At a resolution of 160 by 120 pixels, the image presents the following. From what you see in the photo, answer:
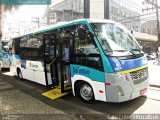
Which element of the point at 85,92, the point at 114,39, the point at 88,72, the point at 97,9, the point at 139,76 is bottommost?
the point at 85,92

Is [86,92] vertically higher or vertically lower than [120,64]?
lower

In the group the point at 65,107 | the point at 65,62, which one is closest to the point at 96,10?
the point at 65,62

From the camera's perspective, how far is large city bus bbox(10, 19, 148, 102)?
5.17 m

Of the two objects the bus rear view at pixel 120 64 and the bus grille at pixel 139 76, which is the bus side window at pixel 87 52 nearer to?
the bus rear view at pixel 120 64

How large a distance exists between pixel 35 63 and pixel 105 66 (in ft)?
14.7

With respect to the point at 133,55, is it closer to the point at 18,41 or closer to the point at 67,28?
the point at 67,28

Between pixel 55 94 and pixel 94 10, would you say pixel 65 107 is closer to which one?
pixel 55 94

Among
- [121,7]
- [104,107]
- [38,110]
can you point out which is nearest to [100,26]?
[104,107]

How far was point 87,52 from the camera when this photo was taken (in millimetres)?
5758

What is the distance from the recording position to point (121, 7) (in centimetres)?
4522

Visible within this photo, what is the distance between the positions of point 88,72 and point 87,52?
1.98ft

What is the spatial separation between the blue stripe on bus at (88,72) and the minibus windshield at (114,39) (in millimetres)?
675

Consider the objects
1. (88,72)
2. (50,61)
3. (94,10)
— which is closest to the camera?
(88,72)

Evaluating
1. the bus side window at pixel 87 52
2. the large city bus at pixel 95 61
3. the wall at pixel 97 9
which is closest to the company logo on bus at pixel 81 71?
the large city bus at pixel 95 61
